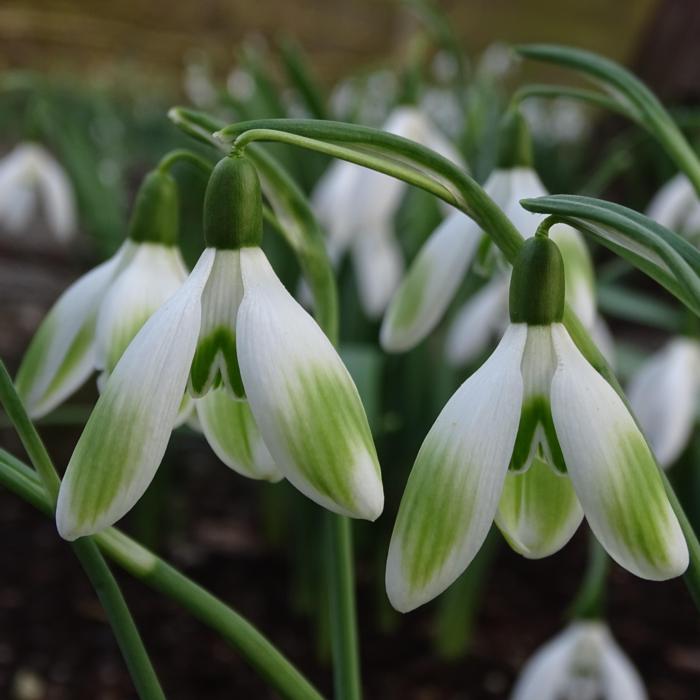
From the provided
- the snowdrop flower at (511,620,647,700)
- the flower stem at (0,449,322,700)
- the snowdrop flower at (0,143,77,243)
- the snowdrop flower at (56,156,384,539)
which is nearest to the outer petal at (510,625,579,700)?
the snowdrop flower at (511,620,647,700)

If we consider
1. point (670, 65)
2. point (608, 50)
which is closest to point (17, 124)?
point (670, 65)

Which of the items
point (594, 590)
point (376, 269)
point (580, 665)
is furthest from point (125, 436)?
point (376, 269)

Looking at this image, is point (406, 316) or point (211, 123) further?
point (406, 316)

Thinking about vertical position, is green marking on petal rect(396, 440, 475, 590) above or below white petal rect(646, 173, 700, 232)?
→ below

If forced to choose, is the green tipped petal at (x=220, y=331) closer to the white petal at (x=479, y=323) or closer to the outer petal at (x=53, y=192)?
the white petal at (x=479, y=323)

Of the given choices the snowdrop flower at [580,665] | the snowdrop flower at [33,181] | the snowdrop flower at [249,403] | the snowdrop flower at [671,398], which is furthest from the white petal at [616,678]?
the snowdrop flower at [33,181]

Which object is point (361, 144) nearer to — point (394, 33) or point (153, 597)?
point (153, 597)

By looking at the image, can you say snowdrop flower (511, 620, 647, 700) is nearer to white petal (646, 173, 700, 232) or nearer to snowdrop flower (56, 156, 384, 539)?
white petal (646, 173, 700, 232)
